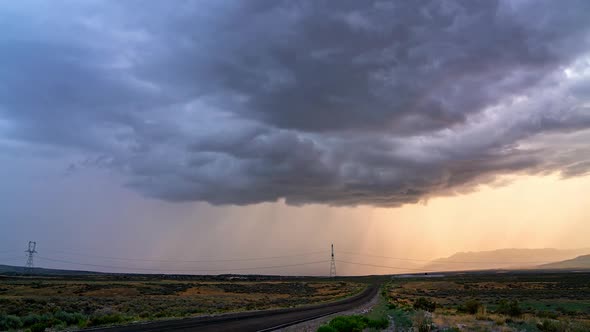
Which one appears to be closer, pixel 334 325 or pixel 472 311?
pixel 334 325

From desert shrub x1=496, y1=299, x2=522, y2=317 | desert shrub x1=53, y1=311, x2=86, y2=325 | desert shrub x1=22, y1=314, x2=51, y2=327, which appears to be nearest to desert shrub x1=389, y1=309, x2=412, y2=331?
desert shrub x1=496, y1=299, x2=522, y2=317

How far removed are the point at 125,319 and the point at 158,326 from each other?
6.09 m

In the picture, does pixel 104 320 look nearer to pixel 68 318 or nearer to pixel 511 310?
pixel 68 318

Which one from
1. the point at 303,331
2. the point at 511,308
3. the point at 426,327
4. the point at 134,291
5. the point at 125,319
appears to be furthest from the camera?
the point at 134,291

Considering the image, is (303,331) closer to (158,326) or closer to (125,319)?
(158,326)

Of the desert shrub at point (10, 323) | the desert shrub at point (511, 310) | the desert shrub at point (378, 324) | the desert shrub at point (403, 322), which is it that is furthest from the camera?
the desert shrub at point (511, 310)

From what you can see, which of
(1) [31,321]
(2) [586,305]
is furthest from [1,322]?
(2) [586,305]

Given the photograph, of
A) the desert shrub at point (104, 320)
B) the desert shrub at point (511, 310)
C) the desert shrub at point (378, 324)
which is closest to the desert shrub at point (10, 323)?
the desert shrub at point (104, 320)

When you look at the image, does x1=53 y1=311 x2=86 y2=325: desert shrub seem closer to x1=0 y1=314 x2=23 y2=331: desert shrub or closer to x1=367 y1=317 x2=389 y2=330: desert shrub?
x1=0 y1=314 x2=23 y2=331: desert shrub

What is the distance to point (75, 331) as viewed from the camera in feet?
74.6

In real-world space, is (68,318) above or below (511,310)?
above

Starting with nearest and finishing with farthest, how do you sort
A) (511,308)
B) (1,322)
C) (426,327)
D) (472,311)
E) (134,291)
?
(426,327) < (1,322) < (511,308) < (472,311) < (134,291)

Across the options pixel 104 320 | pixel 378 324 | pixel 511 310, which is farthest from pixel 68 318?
pixel 511 310

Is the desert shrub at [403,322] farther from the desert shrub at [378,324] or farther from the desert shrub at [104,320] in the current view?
the desert shrub at [104,320]
